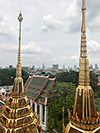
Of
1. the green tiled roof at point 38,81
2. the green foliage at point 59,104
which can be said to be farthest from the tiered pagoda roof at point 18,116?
the green tiled roof at point 38,81

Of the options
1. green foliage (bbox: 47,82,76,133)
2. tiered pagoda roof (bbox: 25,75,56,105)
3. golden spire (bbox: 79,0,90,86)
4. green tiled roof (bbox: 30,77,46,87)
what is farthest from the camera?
green tiled roof (bbox: 30,77,46,87)

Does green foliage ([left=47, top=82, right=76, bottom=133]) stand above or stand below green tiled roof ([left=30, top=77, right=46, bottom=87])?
below

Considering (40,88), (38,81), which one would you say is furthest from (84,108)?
(38,81)

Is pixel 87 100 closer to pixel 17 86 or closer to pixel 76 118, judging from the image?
pixel 76 118

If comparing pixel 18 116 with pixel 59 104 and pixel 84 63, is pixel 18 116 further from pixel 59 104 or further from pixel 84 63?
pixel 59 104

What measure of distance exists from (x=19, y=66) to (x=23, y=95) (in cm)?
252

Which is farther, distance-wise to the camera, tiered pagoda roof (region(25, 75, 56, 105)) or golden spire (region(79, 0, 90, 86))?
tiered pagoda roof (region(25, 75, 56, 105))

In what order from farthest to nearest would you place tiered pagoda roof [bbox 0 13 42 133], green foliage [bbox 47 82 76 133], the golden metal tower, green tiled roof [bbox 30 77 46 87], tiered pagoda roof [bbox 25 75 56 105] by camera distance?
green tiled roof [bbox 30 77 46 87], tiered pagoda roof [bbox 25 75 56 105], green foliage [bbox 47 82 76 133], tiered pagoda roof [bbox 0 13 42 133], the golden metal tower

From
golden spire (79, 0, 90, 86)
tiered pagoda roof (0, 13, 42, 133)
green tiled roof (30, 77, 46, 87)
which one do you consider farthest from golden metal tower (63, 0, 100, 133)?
green tiled roof (30, 77, 46, 87)

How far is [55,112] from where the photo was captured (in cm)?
1361

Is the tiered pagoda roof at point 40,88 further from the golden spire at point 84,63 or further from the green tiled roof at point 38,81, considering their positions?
the golden spire at point 84,63

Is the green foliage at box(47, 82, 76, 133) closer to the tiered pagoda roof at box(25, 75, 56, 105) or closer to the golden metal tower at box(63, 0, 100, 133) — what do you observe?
the tiered pagoda roof at box(25, 75, 56, 105)

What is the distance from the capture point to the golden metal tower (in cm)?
405

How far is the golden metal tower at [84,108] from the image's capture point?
13.3 feet
